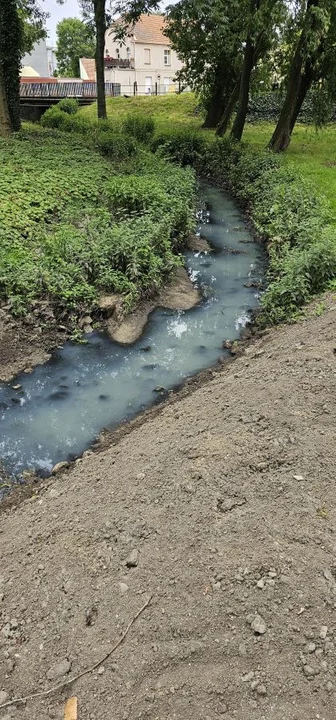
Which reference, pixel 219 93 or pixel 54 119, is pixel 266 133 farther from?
pixel 54 119

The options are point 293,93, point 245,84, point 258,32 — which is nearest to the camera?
point 258,32

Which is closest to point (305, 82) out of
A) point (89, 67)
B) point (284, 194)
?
point (284, 194)

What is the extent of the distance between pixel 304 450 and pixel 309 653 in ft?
6.62

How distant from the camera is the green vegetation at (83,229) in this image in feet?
30.3

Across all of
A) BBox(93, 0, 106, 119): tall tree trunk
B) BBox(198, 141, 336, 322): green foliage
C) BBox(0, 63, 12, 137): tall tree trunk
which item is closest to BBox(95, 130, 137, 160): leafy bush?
BBox(0, 63, 12, 137): tall tree trunk

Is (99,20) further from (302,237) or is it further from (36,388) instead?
(36,388)

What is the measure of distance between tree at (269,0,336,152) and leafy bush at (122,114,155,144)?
647cm

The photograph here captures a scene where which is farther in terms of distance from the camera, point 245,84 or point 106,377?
point 245,84

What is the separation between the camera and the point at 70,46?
91.1 metres

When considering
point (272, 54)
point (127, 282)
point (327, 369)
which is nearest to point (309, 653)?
point (327, 369)

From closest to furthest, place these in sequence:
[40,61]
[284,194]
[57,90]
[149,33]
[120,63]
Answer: [284,194] < [57,90] < [149,33] < [120,63] < [40,61]

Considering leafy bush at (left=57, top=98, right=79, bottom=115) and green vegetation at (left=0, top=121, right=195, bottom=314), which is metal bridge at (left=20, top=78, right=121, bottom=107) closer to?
leafy bush at (left=57, top=98, right=79, bottom=115)

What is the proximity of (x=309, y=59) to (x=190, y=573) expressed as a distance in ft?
67.7

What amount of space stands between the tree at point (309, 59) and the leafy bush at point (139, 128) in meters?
6.47
